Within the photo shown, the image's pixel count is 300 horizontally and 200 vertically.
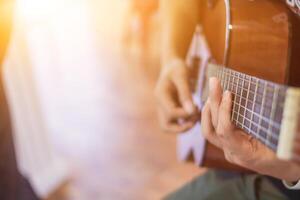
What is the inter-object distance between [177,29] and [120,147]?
2.81 feet

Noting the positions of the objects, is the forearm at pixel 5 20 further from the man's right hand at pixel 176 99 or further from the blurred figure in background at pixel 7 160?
the man's right hand at pixel 176 99

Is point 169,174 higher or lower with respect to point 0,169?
lower

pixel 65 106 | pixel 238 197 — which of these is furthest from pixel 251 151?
pixel 65 106

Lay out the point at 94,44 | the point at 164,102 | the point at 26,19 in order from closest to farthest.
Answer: the point at 164,102 < the point at 26,19 < the point at 94,44

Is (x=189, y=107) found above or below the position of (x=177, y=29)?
below

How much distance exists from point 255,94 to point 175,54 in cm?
37

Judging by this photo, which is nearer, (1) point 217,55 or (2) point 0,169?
(1) point 217,55

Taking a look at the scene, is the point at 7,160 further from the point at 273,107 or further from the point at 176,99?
the point at 273,107

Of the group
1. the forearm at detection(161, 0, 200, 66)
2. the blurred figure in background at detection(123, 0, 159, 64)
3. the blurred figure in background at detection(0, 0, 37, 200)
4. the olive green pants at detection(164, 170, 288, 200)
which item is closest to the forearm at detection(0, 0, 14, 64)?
the blurred figure in background at detection(0, 0, 37, 200)

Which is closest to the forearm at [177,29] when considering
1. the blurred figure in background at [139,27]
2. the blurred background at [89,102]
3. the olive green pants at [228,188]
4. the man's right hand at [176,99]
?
the man's right hand at [176,99]

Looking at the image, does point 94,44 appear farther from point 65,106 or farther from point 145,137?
point 145,137

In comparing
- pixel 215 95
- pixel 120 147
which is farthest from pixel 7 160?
pixel 120 147

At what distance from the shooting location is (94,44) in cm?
244

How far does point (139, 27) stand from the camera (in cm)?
232
